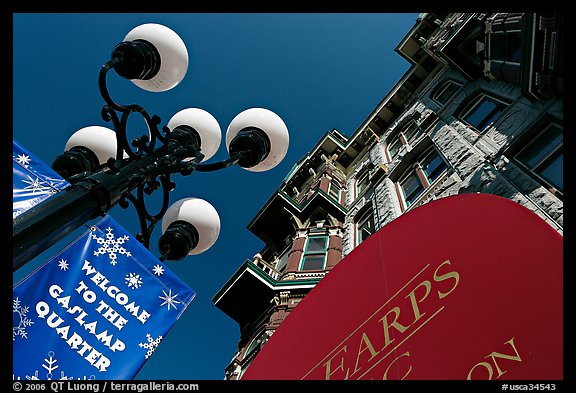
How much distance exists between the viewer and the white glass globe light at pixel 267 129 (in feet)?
22.9

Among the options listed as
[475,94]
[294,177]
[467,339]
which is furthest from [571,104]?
[294,177]

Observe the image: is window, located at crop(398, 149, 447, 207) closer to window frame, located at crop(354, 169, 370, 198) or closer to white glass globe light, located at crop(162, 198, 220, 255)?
window frame, located at crop(354, 169, 370, 198)

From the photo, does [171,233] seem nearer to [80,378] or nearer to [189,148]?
[189,148]

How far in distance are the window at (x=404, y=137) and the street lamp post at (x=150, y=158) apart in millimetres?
12208

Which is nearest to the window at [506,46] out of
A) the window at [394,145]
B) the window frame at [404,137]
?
the window frame at [404,137]

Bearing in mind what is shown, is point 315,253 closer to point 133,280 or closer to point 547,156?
point 547,156

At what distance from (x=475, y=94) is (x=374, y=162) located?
7.24m

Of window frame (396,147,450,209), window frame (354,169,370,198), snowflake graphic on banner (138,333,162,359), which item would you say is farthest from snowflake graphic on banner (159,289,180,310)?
window frame (354,169,370,198)

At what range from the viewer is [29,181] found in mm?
4336

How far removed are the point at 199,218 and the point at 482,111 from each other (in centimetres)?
Result: 1056

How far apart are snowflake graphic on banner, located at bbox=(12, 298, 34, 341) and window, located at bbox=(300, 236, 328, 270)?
1168cm

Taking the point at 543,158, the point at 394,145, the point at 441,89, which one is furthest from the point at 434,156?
the point at 441,89
